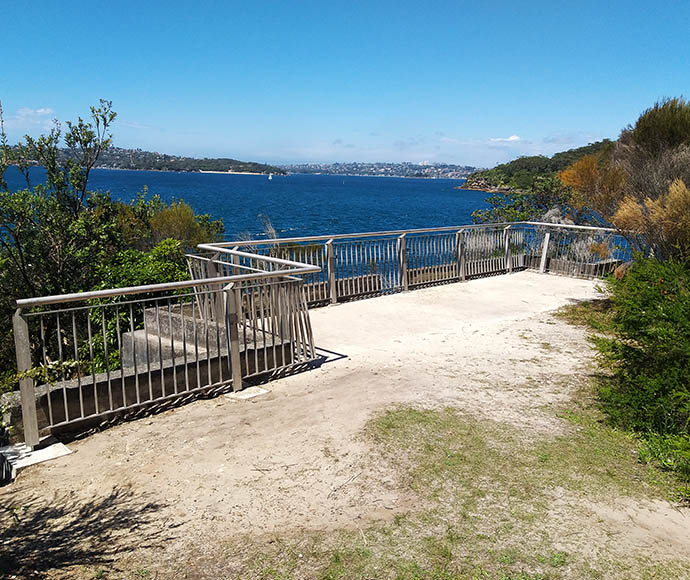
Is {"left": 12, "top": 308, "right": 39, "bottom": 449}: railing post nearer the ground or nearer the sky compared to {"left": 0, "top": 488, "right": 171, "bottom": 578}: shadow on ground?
nearer the sky

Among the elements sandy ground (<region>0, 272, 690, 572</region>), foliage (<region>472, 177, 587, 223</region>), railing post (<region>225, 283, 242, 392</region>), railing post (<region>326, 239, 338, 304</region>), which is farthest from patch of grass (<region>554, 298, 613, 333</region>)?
Answer: foliage (<region>472, 177, 587, 223</region>)

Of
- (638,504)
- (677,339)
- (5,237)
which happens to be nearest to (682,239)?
(677,339)

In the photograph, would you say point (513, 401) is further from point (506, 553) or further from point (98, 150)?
point (98, 150)

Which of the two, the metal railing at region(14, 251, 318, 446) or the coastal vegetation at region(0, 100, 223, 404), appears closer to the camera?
the metal railing at region(14, 251, 318, 446)

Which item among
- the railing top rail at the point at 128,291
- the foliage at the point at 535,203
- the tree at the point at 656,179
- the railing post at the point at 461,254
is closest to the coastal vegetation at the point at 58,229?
the railing top rail at the point at 128,291

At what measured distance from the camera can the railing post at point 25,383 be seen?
4445mm

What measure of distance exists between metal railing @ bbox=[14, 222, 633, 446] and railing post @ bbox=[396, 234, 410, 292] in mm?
21

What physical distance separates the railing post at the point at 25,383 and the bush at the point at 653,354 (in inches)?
195

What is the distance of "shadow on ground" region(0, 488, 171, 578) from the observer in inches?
122

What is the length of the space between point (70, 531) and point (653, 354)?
482cm

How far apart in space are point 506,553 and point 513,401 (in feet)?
8.87

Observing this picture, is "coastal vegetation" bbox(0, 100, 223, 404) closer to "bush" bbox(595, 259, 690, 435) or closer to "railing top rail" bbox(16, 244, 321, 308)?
"railing top rail" bbox(16, 244, 321, 308)

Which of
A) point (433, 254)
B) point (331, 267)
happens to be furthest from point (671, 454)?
point (433, 254)

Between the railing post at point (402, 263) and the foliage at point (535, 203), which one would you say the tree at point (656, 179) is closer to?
the railing post at point (402, 263)
